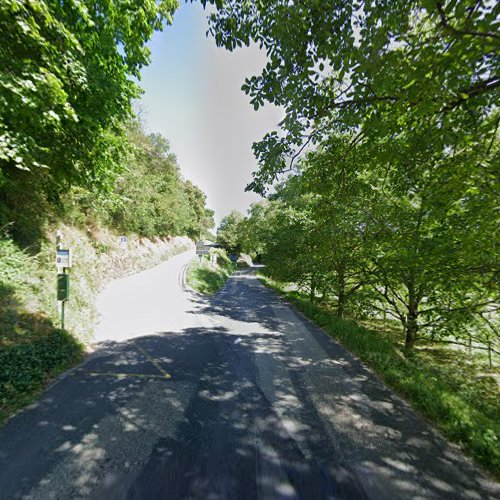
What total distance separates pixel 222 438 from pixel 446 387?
17.7ft

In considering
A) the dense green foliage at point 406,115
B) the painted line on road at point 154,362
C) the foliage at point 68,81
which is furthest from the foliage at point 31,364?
the dense green foliage at point 406,115

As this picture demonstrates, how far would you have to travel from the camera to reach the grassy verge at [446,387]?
3.80m

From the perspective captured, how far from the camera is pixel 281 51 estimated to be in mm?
3459

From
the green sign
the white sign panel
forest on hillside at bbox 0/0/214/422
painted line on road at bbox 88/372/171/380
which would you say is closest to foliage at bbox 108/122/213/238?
forest on hillside at bbox 0/0/214/422

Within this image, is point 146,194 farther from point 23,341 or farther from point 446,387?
point 446,387

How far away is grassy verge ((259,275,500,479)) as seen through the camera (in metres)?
3.80

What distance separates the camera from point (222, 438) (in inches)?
147

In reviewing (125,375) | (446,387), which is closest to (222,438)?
(125,375)

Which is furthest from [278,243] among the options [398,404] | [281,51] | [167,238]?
[167,238]

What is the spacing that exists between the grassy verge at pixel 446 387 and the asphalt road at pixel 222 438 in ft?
1.07

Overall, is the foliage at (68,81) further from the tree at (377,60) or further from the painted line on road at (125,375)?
the painted line on road at (125,375)

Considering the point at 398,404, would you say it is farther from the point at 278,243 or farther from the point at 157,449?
the point at 278,243

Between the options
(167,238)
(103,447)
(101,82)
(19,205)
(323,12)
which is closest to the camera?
(323,12)

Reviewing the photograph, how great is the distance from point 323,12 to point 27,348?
8.16 m
